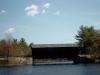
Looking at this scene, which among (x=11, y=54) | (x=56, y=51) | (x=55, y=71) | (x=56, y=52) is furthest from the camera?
(x=11, y=54)

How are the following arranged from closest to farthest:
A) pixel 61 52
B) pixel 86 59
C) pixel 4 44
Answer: pixel 61 52 < pixel 86 59 < pixel 4 44

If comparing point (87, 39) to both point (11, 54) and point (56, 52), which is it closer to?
point (56, 52)

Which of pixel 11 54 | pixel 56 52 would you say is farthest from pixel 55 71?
pixel 11 54

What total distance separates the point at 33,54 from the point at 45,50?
3576 millimetres

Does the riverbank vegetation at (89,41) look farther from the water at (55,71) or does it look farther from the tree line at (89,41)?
the water at (55,71)

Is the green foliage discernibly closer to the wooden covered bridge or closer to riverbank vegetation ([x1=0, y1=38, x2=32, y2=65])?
the wooden covered bridge

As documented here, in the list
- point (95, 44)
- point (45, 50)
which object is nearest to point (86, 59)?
point (95, 44)

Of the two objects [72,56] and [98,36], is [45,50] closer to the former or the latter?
[72,56]

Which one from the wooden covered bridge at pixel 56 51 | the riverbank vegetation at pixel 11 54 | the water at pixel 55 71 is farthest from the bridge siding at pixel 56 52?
the water at pixel 55 71

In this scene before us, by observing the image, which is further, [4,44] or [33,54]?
[4,44]

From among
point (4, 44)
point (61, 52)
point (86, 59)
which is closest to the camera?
point (61, 52)

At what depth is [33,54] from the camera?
2965 inches

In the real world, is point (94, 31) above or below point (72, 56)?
above

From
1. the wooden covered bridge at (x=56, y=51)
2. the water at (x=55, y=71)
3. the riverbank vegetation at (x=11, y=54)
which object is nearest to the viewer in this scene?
the water at (x=55, y=71)
